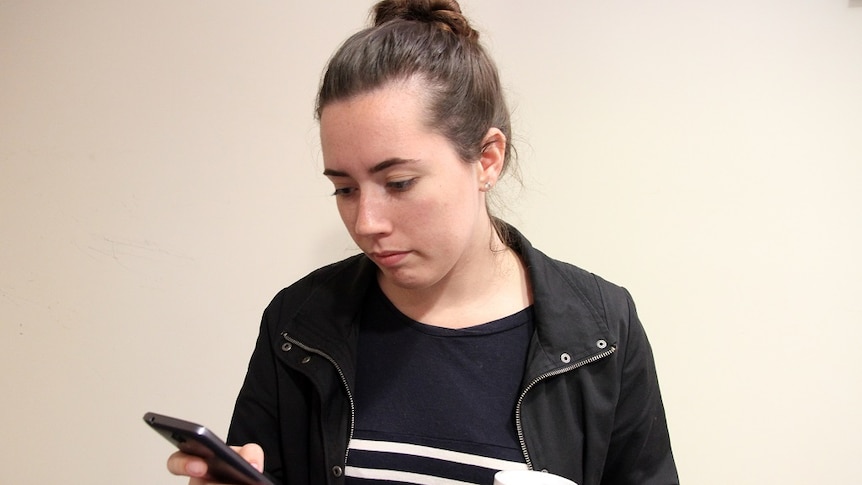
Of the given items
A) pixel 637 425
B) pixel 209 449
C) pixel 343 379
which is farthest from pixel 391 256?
pixel 637 425

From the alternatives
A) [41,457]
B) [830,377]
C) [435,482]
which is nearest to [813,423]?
[830,377]

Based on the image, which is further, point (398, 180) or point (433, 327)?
point (433, 327)

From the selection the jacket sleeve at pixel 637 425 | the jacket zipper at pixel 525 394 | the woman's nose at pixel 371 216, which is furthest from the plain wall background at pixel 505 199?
the woman's nose at pixel 371 216

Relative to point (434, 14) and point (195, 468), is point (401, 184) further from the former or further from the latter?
point (195, 468)

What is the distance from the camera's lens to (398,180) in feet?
2.42

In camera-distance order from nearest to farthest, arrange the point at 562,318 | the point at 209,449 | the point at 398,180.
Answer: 1. the point at 209,449
2. the point at 398,180
3. the point at 562,318

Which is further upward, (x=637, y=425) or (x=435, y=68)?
(x=435, y=68)

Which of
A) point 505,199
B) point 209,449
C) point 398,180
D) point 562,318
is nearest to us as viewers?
point 209,449

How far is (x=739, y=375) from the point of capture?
1073 mm

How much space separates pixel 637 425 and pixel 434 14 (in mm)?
653

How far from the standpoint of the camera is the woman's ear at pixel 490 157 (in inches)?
32.6

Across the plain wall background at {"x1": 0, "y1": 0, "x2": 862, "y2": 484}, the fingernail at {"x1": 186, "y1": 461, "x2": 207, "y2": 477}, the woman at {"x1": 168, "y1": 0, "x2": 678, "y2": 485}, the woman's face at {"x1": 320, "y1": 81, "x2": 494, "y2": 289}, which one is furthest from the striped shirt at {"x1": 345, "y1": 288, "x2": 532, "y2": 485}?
the plain wall background at {"x1": 0, "y1": 0, "x2": 862, "y2": 484}

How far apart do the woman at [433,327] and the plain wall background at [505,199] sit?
0.24 m

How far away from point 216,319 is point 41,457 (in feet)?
1.53
